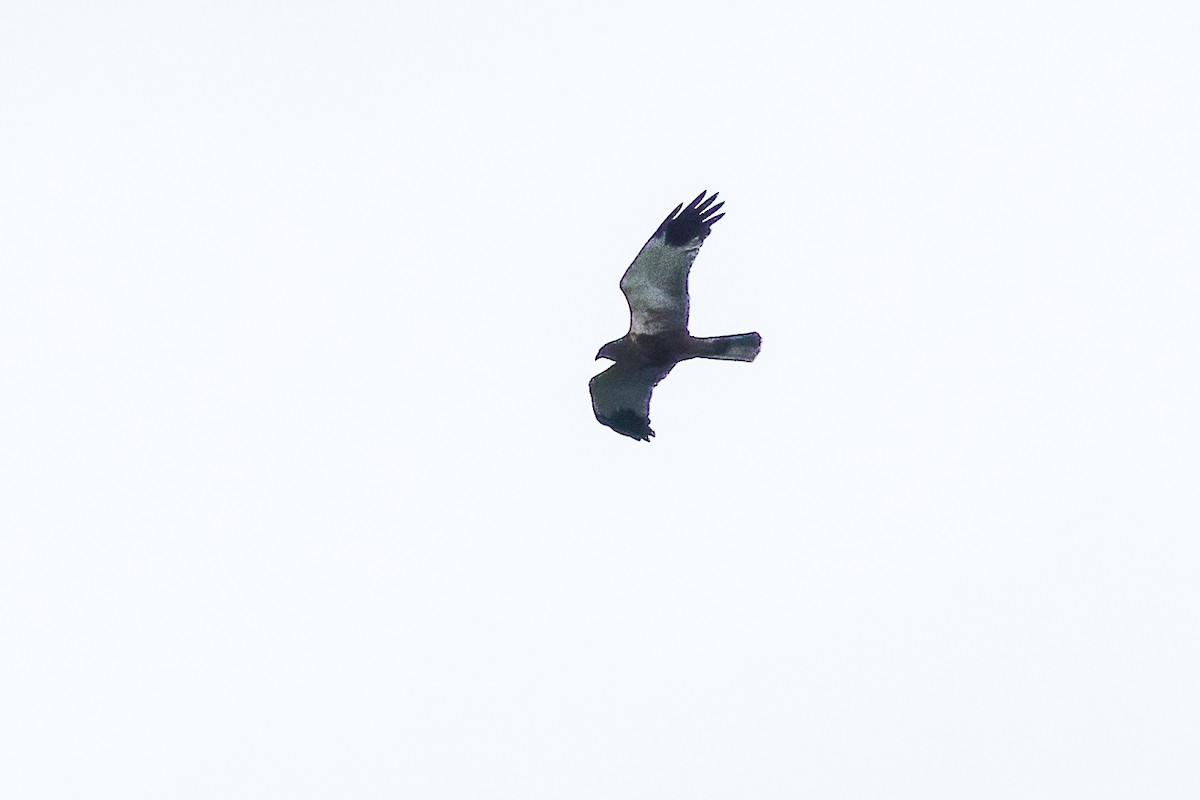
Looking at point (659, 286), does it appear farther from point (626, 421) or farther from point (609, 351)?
point (626, 421)

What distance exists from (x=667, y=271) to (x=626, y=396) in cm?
185

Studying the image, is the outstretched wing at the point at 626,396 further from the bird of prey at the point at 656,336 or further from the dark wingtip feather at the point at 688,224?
the dark wingtip feather at the point at 688,224

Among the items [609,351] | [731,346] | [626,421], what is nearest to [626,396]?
[626,421]

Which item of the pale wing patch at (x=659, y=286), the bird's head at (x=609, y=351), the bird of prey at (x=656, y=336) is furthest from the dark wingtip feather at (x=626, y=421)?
the pale wing patch at (x=659, y=286)

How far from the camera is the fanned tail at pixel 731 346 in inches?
1072

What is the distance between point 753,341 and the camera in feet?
89.3

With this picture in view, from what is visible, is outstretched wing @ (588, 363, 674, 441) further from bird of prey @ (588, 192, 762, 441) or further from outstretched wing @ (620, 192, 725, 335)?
outstretched wing @ (620, 192, 725, 335)

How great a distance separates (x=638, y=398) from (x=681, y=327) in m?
1.25

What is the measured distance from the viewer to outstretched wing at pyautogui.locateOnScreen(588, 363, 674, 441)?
91.9ft

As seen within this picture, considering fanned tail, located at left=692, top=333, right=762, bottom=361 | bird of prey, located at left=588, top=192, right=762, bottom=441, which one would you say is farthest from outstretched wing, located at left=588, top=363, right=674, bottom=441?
fanned tail, located at left=692, top=333, right=762, bottom=361

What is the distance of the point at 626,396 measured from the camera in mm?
28234

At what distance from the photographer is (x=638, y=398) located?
2822 centimetres

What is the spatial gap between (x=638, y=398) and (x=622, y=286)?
1608mm

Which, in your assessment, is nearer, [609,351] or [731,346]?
[731,346]
